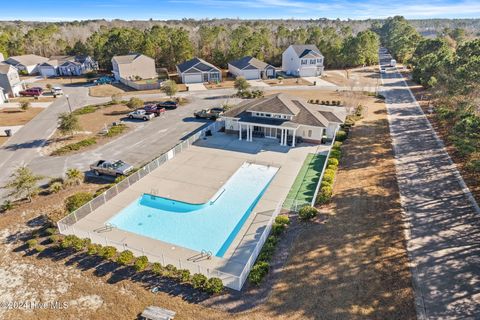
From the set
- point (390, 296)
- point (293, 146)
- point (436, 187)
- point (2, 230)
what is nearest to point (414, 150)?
point (436, 187)

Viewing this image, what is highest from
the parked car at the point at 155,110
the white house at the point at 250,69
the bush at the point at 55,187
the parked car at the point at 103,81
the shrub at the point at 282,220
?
the white house at the point at 250,69

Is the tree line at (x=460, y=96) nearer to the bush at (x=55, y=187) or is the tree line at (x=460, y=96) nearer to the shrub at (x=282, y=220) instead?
the shrub at (x=282, y=220)

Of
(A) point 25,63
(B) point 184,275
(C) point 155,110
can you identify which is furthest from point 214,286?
(A) point 25,63

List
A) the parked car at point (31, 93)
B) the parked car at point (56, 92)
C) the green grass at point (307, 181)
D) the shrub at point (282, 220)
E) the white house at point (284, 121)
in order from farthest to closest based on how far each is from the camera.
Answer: the parked car at point (56, 92)
the parked car at point (31, 93)
the white house at point (284, 121)
the green grass at point (307, 181)
the shrub at point (282, 220)

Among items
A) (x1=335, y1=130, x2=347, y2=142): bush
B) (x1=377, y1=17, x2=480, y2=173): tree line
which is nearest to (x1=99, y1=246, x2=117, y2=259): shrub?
(x1=377, y1=17, x2=480, y2=173): tree line

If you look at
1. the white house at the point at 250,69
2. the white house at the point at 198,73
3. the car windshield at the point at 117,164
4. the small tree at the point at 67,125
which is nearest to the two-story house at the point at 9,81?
the small tree at the point at 67,125

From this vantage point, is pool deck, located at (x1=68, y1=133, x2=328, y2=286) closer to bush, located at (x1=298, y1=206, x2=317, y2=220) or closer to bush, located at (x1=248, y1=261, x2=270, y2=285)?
bush, located at (x1=248, y1=261, x2=270, y2=285)
